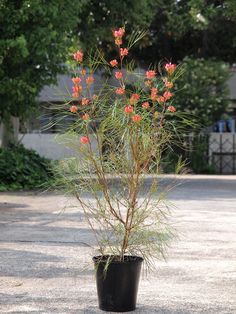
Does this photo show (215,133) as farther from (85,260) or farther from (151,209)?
(151,209)

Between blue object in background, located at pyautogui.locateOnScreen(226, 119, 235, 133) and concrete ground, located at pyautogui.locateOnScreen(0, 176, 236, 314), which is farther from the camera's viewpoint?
blue object in background, located at pyautogui.locateOnScreen(226, 119, 235, 133)

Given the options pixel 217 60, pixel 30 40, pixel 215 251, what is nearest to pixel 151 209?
pixel 215 251

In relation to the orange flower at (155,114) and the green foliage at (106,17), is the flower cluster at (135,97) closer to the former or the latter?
the orange flower at (155,114)

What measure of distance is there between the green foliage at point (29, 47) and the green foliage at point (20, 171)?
145 cm

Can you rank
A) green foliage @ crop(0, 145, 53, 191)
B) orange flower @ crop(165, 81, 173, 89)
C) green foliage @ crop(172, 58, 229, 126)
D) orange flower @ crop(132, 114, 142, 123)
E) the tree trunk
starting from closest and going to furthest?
orange flower @ crop(132, 114, 142, 123) < orange flower @ crop(165, 81, 173, 89) < green foliage @ crop(0, 145, 53, 191) < the tree trunk < green foliage @ crop(172, 58, 229, 126)

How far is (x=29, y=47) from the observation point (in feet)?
54.7

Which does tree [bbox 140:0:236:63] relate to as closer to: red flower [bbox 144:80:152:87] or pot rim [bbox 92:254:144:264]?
red flower [bbox 144:80:152:87]

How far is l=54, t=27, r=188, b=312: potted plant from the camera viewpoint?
5.55m

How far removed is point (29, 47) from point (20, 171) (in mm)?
3939

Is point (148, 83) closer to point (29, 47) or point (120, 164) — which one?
point (120, 164)

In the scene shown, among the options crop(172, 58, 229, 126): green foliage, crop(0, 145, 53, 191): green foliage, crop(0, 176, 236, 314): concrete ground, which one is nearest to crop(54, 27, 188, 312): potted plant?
crop(0, 176, 236, 314): concrete ground

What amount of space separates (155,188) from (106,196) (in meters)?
0.41

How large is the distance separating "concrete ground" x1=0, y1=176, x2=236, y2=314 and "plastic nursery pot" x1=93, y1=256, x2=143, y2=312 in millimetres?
140

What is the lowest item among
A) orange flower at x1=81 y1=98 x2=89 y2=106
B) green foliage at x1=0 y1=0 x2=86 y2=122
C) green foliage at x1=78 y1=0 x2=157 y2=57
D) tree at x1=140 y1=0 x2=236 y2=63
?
orange flower at x1=81 y1=98 x2=89 y2=106
